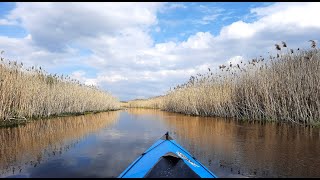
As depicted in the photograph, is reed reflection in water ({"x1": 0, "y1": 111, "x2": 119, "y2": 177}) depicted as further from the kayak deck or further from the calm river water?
the kayak deck

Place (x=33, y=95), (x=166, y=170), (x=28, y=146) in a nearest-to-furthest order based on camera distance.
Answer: (x=166, y=170) → (x=28, y=146) → (x=33, y=95)

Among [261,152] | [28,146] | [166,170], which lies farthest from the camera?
[28,146]

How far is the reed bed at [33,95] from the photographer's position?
433 inches

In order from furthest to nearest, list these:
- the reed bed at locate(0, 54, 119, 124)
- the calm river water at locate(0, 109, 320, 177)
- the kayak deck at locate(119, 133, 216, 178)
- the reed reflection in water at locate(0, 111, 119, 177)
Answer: the reed bed at locate(0, 54, 119, 124) < the reed reflection in water at locate(0, 111, 119, 177) < the calm river water at locate(0, 109, 320, 177) < the kayak deck at locate(119, 133, 216, 178)

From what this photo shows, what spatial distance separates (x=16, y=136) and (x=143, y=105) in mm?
42469

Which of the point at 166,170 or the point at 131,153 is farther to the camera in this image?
the point at 131,153

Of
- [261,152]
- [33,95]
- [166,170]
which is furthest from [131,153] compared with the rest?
[33,95]

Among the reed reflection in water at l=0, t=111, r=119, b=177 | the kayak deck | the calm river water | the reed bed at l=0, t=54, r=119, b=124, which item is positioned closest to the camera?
the kayak deck

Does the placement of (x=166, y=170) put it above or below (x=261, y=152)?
above

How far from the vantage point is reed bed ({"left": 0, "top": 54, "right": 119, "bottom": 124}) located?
11.0 m

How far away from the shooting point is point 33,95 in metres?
13.3

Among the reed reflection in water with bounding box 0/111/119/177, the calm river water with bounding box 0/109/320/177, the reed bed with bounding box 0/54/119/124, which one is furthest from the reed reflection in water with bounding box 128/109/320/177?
the reed bed with bounding box 0/54/119/124

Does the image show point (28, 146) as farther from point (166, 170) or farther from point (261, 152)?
point (261, 152)

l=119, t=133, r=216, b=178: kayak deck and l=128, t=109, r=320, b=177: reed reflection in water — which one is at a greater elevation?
l=119, t=133, r=216, b=178: kayak deck
